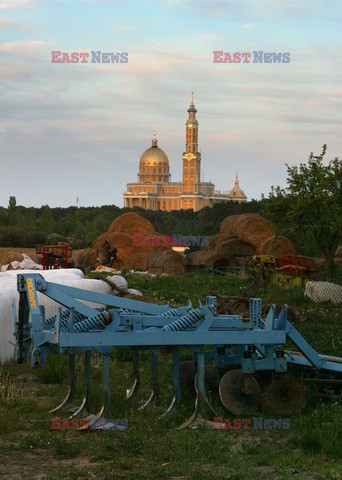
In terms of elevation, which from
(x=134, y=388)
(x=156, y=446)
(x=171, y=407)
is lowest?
(x=156, y=446)

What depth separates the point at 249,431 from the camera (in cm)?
945

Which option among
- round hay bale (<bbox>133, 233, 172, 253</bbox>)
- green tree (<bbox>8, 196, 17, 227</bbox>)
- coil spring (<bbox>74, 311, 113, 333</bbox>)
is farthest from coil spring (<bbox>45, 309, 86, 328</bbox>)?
green tree (<bbox>8, 196, 17, 227</bbox>)

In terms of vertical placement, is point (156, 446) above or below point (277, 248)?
below

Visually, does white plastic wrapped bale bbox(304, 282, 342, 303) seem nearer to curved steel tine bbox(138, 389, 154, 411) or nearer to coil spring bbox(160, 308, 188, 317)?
coil spring bbox(160, 308, 188, 317)

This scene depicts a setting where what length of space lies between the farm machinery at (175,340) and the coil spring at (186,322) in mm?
11

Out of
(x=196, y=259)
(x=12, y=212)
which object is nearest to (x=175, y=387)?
(x=196, y=259)

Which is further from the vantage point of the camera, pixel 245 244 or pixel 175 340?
pixel 245 244

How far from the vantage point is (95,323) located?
381 inches

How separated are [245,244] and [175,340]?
26.3 metres

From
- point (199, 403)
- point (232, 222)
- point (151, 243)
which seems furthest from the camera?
point (151, 243)

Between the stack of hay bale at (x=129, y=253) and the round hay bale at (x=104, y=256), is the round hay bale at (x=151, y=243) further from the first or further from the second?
the round hay bale at (x=104, y=256)

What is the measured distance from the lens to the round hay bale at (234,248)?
35.3m

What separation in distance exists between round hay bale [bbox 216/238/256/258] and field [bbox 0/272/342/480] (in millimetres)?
23677

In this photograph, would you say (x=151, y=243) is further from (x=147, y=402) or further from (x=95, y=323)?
(x=95, y=323)
